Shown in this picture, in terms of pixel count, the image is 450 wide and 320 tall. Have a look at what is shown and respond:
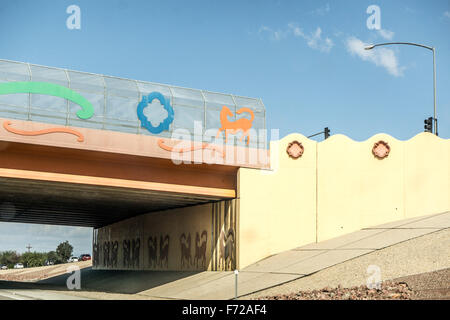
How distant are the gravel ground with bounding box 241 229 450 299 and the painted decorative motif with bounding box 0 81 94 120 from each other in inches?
485

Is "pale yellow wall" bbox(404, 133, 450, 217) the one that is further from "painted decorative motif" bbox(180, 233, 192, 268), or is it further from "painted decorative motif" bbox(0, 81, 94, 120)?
"painted decorative motif" bbox(0, 81, 94, 120)

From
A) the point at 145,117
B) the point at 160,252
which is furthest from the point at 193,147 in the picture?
the point at 160,252

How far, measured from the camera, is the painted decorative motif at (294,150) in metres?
35.4

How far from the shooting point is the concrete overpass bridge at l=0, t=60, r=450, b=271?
96.6 feet

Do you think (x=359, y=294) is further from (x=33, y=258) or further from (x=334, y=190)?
(x=33, y=258)

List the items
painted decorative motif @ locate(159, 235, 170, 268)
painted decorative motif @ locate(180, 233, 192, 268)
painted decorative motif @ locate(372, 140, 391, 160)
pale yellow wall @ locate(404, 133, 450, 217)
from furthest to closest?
painted decorative motif @ locate(159, 235, 170, 268) → painted decorative motif @ locate(180, 233, 192, 268) → pale yellow wall @ locate(404, 133, 450, 217) → painted decorative motif @ locate(372, 140, 391, 160)

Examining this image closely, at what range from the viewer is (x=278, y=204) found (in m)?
34.8

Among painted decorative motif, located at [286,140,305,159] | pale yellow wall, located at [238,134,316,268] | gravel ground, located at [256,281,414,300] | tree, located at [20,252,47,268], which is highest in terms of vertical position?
painted decorative motif, located at [286,140,305,159]

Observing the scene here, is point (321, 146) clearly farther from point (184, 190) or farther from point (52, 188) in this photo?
point (52, 188)

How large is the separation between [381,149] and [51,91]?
19.6m

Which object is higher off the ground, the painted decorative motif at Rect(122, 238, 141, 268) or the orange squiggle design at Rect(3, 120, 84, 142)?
the orange squiggle design at Rect(3, 120, 84, 142)

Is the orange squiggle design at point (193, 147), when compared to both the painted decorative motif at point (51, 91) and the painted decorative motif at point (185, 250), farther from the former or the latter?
the painted decorative motif at point (185, 250)

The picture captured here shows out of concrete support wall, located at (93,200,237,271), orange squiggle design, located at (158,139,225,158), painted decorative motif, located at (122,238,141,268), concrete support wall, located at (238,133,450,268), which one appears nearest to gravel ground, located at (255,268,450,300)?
concrete support wall, located at (238,133,450,268)

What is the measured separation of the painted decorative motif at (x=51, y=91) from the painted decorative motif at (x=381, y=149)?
56.3ft
